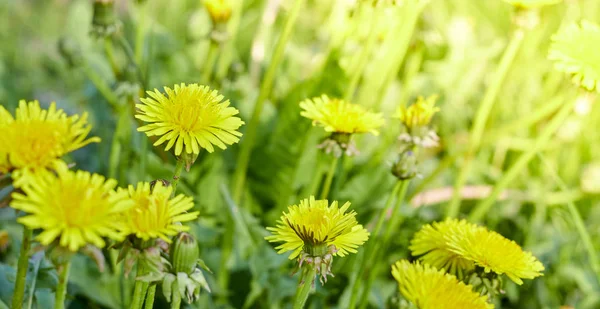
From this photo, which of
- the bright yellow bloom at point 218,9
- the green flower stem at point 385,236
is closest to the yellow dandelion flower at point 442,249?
the green flower stem at point 385,236

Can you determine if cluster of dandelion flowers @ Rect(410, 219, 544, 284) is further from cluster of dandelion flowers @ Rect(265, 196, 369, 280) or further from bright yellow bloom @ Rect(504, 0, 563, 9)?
bright yellow bloom @ Rect(504, 0, 563, 9)

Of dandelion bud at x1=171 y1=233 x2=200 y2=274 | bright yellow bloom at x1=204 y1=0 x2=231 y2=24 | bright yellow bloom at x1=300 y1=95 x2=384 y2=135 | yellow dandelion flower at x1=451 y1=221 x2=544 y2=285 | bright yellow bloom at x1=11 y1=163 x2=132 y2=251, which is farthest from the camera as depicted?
bright yellow bloom at x1=204 y1=0 x2=231 y2=24

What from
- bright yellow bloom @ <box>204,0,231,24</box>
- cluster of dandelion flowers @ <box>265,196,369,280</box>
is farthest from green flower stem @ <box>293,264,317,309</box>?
bright yellow bloom @ <box>204,0,231,24</box>


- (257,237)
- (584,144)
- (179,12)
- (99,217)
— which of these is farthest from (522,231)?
(179,12)

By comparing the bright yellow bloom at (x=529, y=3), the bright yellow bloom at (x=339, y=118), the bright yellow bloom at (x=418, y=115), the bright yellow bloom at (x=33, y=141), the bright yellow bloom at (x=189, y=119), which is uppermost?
the bright yellow bloom at (x=529, y=3)

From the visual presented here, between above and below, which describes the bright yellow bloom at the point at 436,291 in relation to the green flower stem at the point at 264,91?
below

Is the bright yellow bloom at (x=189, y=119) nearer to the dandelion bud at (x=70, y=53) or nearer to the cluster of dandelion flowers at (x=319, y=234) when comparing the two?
the cluster of dandelion flowers at (x=319, y=234)
